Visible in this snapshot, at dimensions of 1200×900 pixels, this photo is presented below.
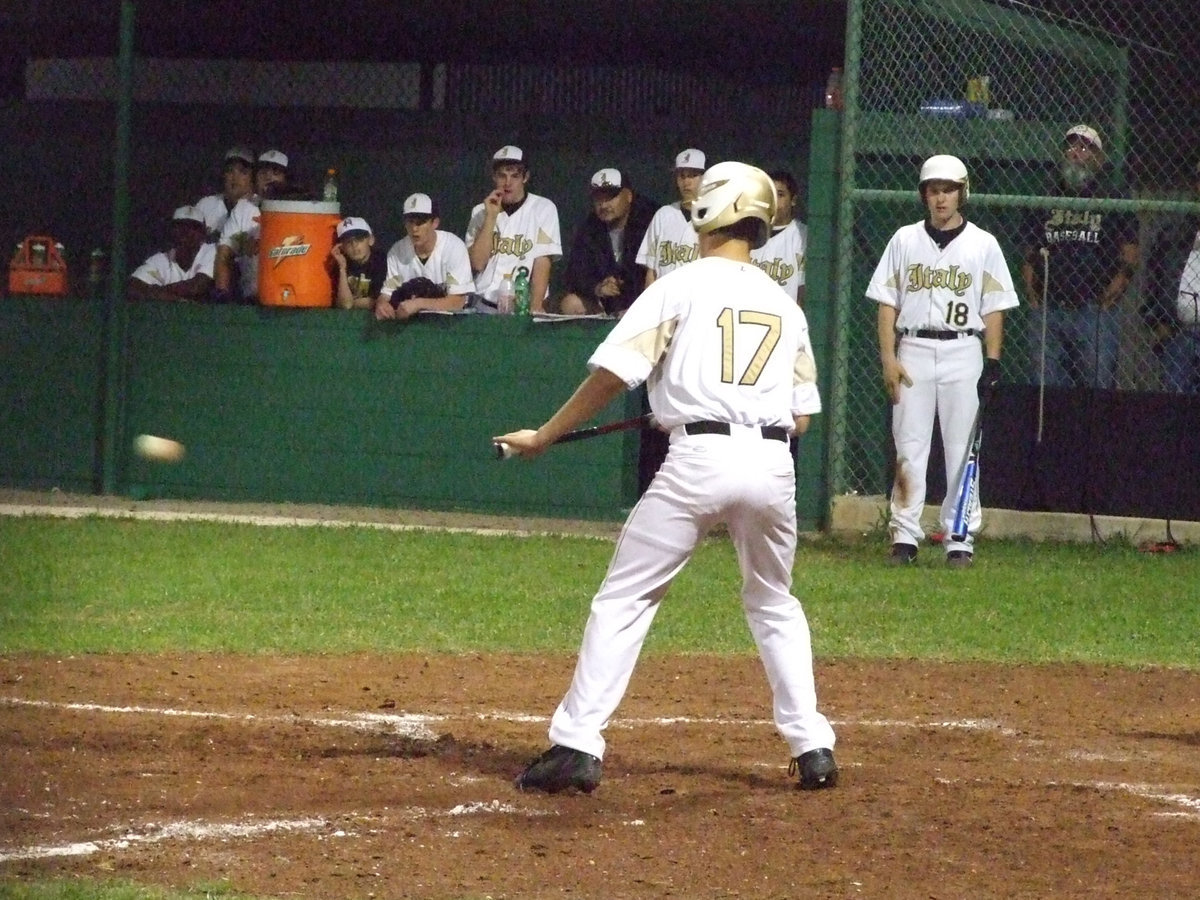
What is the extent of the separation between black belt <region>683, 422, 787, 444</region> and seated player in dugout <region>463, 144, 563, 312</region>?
699 centimetres

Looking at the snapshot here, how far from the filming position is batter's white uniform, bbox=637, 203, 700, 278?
11.9 meters

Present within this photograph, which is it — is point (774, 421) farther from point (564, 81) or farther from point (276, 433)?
point (564, 81)

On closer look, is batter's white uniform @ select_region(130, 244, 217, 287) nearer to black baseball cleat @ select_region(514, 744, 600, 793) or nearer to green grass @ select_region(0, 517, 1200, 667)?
green grass @ select_region(0, 517, 1200, 667)

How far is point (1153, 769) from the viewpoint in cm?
626

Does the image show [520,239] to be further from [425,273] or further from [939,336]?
[939,336]

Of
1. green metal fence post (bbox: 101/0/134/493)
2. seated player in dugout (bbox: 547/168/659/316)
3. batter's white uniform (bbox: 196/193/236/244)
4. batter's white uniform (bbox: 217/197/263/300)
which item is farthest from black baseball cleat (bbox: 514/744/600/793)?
batter's white uniform (bbox: 196/193/236/244)

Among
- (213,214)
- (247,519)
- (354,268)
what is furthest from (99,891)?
(213,214)

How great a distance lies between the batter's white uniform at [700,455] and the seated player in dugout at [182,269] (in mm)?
8186

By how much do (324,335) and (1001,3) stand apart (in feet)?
16.0

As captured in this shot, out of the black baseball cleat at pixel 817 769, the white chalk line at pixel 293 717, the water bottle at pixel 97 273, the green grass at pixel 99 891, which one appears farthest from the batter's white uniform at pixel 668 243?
the green grass at pixel 99 891

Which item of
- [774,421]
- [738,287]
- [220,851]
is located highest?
[738,287]

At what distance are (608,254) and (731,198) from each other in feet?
22.9


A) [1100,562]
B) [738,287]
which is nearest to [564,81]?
[1100,562]

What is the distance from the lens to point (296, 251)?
12766 mm
